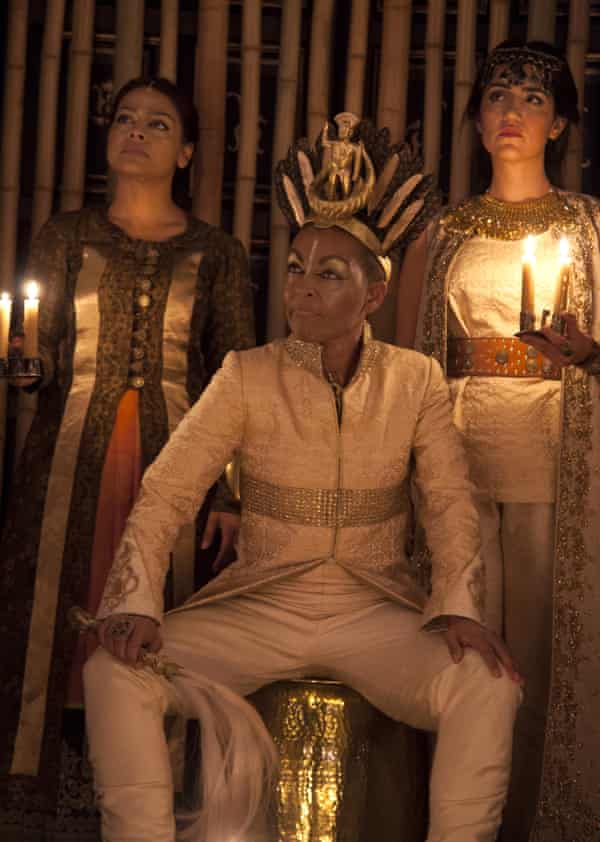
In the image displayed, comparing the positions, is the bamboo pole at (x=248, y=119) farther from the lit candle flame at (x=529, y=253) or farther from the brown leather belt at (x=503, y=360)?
the lit candle flame at (x=529, y=253)

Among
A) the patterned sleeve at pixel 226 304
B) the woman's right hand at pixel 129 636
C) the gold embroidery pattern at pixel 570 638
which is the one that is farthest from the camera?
the patterned sleeve at pixel 226 304

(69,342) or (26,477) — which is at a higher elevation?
(69,342)

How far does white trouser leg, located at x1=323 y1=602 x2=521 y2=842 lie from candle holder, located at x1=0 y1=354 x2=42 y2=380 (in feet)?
2.88

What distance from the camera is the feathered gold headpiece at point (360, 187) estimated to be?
3.82 meters

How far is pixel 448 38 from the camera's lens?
5.35 m

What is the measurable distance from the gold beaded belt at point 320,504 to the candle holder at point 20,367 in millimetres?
550

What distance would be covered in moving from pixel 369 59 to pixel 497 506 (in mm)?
1735

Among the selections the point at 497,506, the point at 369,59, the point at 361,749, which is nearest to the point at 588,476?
the point at 497,506

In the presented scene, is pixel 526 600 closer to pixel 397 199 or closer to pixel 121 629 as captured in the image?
pixel 397 199

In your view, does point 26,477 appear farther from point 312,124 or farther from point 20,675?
point 312,124

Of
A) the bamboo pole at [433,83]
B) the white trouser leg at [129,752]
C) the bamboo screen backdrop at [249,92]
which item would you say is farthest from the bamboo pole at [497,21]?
the white trouser leg at [129,752]

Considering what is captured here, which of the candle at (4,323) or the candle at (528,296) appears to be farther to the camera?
the candle at (4,323)

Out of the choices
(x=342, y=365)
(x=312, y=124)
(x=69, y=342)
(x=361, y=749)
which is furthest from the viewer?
(x=312, y=124)

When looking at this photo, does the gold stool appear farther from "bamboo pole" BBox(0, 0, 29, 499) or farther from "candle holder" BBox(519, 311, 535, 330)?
"bamboo pole" BBox(0, 0, 29, 499)
